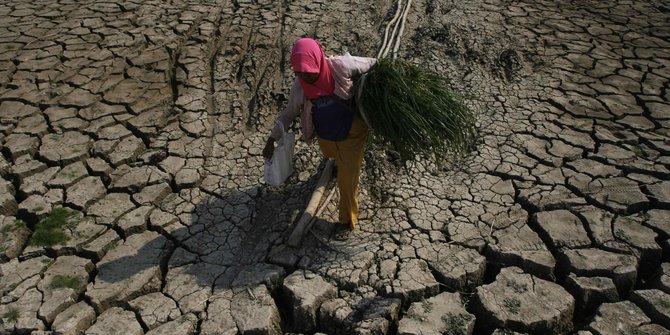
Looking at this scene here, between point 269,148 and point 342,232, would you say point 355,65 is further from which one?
point 342,232

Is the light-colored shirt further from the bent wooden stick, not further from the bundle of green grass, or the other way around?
the bent wooden stick

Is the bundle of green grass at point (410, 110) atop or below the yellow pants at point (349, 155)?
atop

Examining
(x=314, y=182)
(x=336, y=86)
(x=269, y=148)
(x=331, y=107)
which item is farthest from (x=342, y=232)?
(x=336, y=86)

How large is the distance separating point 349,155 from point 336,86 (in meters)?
0.40

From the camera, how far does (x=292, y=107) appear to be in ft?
10.6

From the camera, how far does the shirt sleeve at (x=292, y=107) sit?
3.18 m

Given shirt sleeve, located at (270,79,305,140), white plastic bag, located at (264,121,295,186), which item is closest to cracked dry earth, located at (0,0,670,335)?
white plastic bag, located at (264,121,295,186)

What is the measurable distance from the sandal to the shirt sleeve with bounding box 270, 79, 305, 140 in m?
0.65

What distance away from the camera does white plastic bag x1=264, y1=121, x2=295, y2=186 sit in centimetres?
342

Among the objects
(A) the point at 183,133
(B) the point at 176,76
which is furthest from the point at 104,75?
(A) the point at 183,133

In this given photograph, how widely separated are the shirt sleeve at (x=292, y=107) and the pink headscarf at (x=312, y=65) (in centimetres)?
6

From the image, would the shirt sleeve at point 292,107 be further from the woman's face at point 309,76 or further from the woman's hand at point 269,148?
the woman's face at point 309,76

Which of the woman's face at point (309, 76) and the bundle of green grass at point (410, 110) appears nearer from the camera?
the woman's face at point (309, 76)

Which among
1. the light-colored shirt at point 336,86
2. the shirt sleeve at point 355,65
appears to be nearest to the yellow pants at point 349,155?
Answer: the light-colored shirt at point 336,86
